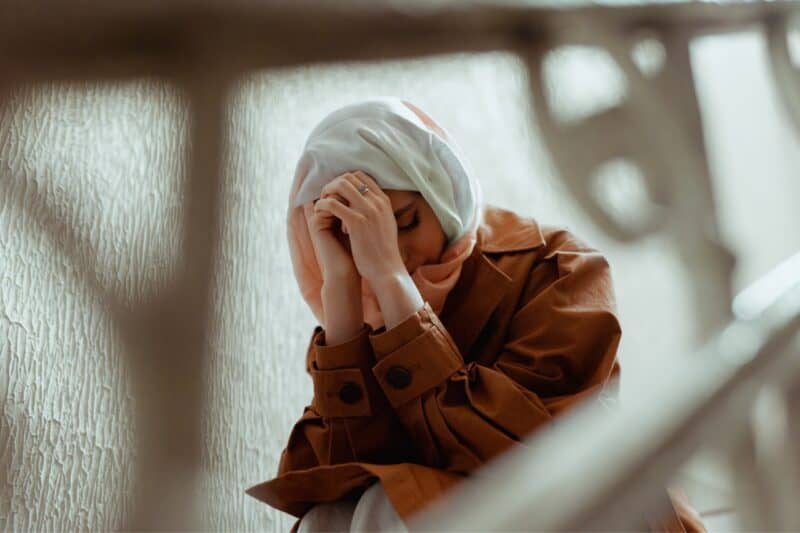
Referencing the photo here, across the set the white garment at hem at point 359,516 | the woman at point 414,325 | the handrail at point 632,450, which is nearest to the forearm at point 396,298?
the woman at point 414,325

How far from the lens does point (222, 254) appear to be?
1.22 metres

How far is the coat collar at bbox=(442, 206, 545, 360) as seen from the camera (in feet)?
3.08

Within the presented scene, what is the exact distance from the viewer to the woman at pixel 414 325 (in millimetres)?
831

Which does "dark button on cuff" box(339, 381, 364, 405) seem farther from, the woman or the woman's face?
the woman's face

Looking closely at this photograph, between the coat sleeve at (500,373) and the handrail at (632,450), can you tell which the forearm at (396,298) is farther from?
the handrail at (632,450)

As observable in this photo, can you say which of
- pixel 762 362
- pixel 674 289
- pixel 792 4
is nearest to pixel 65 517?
pixel 762 362

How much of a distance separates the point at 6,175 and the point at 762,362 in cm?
88

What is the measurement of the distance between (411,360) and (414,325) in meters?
0.03

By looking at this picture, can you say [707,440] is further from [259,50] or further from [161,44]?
[259,50]

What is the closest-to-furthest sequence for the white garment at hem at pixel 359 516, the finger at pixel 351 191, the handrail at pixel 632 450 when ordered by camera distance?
the handrail at pixel 632 450
the white garment at hem at pixel 359 516
the finger at pixel 351 191

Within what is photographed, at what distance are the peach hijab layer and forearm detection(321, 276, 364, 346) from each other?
0.05 meters

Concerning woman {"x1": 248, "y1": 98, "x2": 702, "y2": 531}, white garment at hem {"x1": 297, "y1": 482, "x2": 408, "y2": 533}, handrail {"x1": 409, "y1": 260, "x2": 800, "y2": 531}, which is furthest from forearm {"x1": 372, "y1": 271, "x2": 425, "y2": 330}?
handrail {"x1": 409, "y1": 260, "x2": 800, "y2": 531}

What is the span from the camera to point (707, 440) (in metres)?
0.27

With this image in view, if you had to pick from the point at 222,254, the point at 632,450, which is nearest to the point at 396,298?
the point at 222,254
